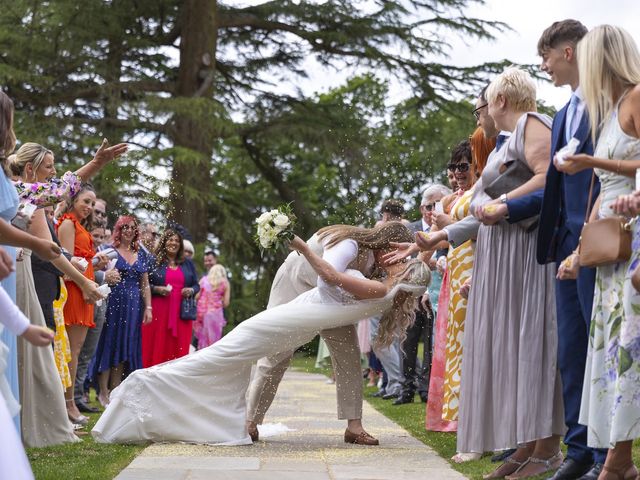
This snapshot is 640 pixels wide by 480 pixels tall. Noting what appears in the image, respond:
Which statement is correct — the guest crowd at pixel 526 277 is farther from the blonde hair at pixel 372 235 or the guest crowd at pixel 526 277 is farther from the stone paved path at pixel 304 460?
the stone paved path at pixel 304 460

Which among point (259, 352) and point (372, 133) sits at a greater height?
point (372, 133)

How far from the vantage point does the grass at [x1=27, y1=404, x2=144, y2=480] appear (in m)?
5.56

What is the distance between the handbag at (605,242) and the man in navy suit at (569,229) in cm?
34

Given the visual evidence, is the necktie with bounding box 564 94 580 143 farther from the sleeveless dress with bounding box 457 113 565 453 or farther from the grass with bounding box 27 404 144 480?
the grass with bounding box 27 404 144 480

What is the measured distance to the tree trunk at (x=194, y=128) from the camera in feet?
66.2

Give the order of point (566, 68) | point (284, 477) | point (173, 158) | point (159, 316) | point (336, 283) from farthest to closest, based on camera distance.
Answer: point (173, 158) → point (159, 316) → point (336, 283) → point (284, 477) → point (566, 68)

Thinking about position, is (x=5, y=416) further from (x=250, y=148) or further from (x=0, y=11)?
(x=250, y=148)

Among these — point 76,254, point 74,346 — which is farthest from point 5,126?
point 74,346

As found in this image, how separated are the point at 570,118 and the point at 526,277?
92 cm

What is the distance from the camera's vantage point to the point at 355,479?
18.0ft

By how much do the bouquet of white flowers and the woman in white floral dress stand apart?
257cm

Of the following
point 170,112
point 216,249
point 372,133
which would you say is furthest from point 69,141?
point 372,133

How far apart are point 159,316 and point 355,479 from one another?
279 inches

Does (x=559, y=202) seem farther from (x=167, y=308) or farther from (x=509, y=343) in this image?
(x=167, y=308)
